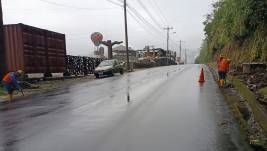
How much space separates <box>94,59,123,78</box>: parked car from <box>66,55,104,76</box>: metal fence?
9.02 ft

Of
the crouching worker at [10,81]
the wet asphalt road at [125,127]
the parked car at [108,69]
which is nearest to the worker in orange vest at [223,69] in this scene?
the wet asphalt road at [125,127]

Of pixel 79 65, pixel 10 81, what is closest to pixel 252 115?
pixel 10 81

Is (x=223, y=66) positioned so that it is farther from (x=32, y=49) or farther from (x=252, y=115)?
(x=32, y=49)

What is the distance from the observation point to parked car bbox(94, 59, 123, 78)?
33.8 meters

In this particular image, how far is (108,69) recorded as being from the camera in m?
34.2

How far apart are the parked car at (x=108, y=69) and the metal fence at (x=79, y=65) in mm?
2750

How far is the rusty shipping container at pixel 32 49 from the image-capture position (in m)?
25.2

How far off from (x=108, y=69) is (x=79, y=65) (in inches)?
212

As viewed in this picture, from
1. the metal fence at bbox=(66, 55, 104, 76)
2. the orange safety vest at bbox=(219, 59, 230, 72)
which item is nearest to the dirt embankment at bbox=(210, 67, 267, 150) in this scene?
the orange safety vest at bbox=(219, 59, 230, 72)

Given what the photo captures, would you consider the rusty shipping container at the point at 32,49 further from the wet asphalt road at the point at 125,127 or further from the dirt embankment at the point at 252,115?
the dirt embankment at the point at 252,115

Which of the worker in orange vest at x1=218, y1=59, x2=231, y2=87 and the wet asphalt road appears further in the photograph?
the worker in orange vest at x1=218, y1=59, x2=231, y2=87

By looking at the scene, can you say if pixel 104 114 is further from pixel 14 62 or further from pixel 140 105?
pixel 14 62

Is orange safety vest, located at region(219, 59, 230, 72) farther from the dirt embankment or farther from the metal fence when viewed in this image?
the metal fence

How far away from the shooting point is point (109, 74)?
34.5 m
